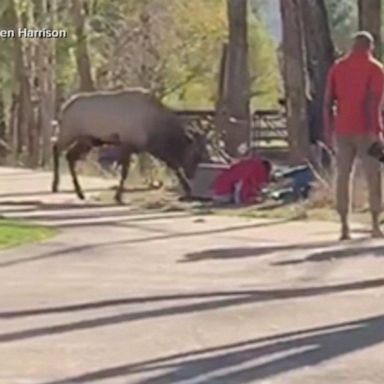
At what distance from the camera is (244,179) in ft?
72.4

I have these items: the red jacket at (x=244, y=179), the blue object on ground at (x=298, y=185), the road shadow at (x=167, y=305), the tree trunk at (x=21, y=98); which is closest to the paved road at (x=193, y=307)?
the road shadow at (x=167, y=305)

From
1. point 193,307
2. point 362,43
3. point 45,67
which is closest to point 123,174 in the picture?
point 362,43

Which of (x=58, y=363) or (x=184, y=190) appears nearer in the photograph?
(x=58, y=363)

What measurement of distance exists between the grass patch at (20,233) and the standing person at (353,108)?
9.94 ft

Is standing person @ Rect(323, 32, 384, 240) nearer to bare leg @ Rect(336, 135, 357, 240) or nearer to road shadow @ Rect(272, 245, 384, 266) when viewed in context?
bare leg @ Rect(336, 135, 357, 240)

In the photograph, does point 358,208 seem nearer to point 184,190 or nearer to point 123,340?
point 184,190

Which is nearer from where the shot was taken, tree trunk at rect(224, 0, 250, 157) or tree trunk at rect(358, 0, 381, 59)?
tree trunk at rect(358, 0, 381, 59)

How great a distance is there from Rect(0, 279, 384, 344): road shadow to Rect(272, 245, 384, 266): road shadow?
1.52 meters

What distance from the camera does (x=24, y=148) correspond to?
139ft

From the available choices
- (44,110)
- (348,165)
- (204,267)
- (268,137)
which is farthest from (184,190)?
(268,137)

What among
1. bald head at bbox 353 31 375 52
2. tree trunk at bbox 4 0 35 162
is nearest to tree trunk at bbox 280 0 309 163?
bald head at bbox 353 31 375 52

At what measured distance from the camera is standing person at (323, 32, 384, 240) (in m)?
15.4

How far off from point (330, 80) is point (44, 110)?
1003 inches

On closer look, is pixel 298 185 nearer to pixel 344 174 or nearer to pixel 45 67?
pixel 344 174
